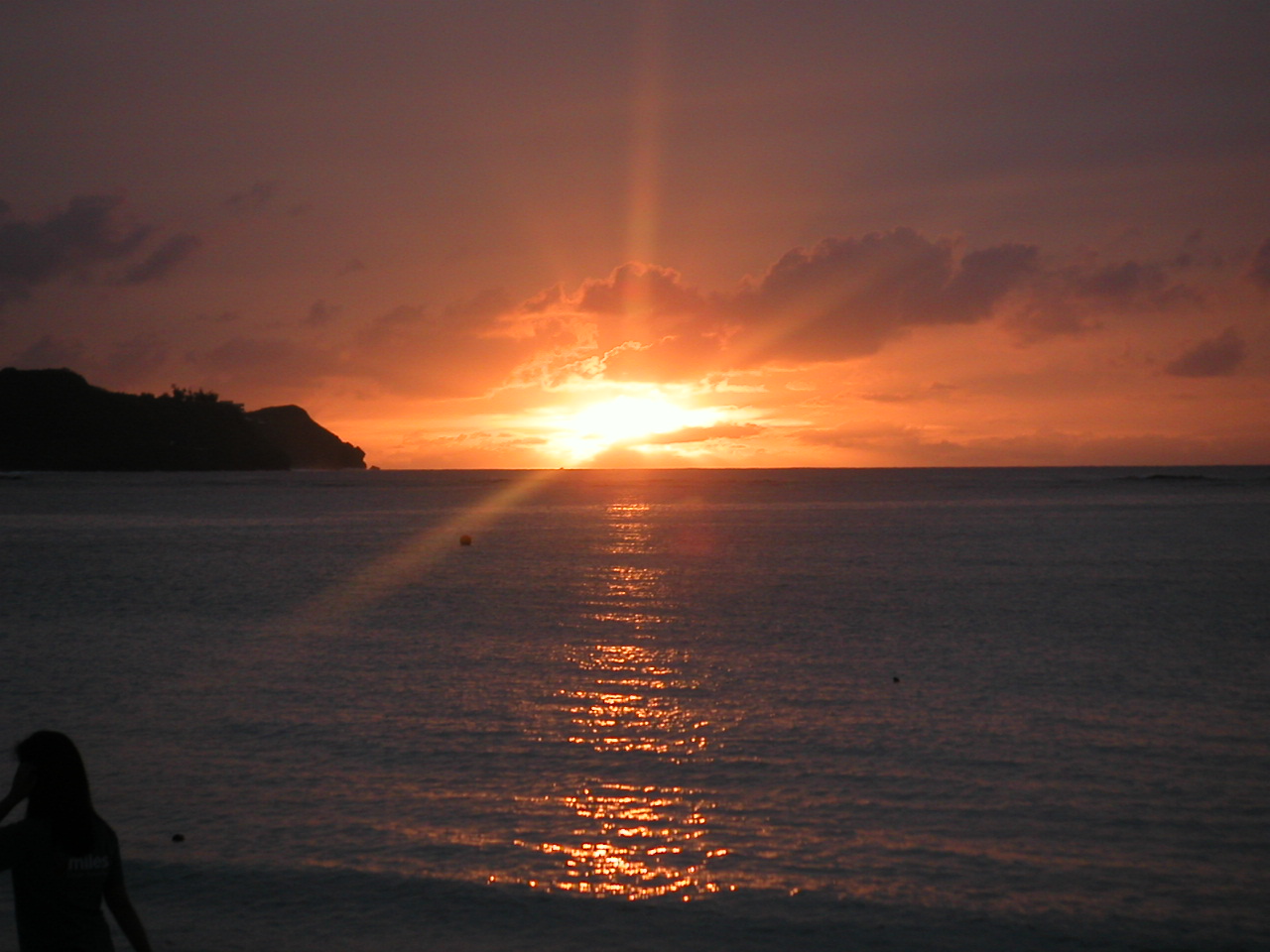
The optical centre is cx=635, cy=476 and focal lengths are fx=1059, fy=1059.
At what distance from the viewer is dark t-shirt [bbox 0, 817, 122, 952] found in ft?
19.3

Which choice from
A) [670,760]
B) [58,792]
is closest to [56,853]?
[58,792]

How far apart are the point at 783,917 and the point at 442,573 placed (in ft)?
127

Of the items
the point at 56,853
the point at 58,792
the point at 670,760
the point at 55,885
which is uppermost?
the point at 58,792

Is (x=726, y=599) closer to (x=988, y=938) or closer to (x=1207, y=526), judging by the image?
(x=988, y=938)

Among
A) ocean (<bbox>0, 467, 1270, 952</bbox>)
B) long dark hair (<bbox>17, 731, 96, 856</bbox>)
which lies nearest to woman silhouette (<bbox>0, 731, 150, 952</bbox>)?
long dark hair (<bbox>17, 731, 96, 856</bbox>)

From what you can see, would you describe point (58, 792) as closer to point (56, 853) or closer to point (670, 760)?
point (56, 853)

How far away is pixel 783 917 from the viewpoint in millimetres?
9789

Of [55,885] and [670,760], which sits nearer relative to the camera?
[55,885]

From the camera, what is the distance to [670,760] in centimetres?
1519

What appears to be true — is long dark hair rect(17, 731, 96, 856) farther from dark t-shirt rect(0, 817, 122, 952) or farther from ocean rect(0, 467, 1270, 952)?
ocean rect(0, 467, 1270, 952)

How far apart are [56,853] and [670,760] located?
33.4 ft

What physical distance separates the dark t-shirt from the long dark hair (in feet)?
0.21

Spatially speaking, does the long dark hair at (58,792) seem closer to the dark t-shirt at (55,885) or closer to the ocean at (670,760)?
the dark t-shirt at (55,885)

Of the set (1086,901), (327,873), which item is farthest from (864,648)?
(327,873)
